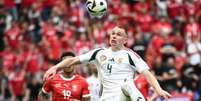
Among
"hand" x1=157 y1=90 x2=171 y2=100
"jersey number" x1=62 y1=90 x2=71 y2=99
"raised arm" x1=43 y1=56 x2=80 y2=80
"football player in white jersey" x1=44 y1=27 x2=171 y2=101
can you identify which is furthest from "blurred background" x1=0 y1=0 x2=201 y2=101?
"hand" x1=157 y1=90 x2=171 y2=100

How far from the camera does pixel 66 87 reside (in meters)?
13.6

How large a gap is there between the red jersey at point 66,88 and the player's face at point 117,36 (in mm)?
1552

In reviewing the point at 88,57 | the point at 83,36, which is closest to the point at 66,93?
the point at 88,57

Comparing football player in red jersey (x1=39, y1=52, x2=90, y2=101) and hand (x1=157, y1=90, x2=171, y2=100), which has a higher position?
hand (x1=157, y1=90, x2=171, y2=100)

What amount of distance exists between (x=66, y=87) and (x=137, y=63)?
1775 mm

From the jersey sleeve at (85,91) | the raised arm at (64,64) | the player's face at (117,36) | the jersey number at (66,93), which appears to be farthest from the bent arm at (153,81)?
the jersey number at (66,93)

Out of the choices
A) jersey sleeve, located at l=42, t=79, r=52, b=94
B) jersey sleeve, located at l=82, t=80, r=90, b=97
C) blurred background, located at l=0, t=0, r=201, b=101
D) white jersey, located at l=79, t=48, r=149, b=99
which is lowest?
blurred background, located at l=0, t=0, r=201, b=101

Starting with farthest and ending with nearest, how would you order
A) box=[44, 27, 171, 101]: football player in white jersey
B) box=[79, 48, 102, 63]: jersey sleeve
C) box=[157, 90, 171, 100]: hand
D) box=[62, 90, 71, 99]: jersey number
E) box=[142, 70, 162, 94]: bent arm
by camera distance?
box=[62, 90, 71, 99]: jersey number
box=[79, 48, 102, 63]: jersey sleeve
box=[44, 27, 171, 101]: football player in white jersey
box=[142, 70, 162, 94]: bent arm
box=[157, 90, 171, 100]: hand

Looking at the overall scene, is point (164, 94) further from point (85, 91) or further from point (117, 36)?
point (85, 91)

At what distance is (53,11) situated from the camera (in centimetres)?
2636

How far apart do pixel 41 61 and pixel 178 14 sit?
463 cm

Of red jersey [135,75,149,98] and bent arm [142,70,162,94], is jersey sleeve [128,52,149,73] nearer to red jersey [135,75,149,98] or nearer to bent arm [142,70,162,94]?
bent arm [142,70,162,94]

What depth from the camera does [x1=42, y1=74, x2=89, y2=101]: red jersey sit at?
13.5m

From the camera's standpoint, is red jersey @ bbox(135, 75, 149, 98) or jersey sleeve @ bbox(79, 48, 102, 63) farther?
red jersey @ bbox(135, 75, 149, 98)
